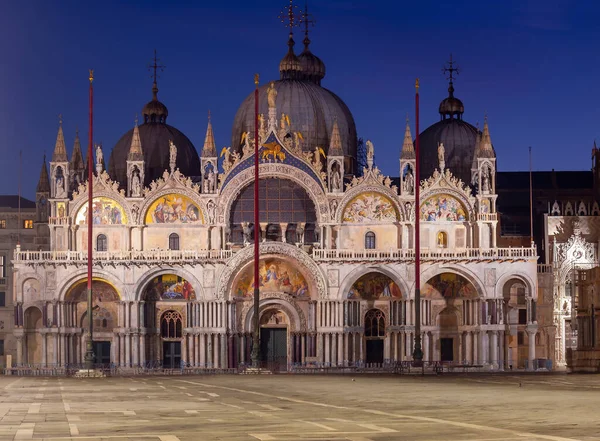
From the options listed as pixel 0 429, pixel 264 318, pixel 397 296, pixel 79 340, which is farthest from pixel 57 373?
pixel 0 429

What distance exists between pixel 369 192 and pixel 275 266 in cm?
775

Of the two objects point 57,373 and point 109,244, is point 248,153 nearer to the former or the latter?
point 109,244

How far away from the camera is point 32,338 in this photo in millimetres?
94375

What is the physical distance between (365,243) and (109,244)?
16.8 meters

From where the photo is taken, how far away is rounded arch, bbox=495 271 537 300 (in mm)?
91625

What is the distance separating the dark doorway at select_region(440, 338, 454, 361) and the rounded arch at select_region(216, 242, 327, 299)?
8.90 meters

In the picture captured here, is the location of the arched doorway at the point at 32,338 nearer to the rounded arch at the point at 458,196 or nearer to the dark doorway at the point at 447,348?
the dark doorway at the point at 447,348

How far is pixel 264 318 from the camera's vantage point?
95438 millimetres

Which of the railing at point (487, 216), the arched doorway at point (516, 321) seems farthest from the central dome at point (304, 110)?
the arched doorway at point (516, 321)

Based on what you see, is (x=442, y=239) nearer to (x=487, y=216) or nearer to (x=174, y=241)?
(x=487, y=216)

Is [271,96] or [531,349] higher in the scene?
[271,96]

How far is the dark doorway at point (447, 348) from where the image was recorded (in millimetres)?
93812

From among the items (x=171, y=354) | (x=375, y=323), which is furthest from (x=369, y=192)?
(x=171, y=354)

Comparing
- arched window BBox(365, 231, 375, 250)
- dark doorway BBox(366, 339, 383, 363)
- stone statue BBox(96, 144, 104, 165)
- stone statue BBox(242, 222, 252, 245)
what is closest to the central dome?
arched window BBox(365, 231, 375, 250)
